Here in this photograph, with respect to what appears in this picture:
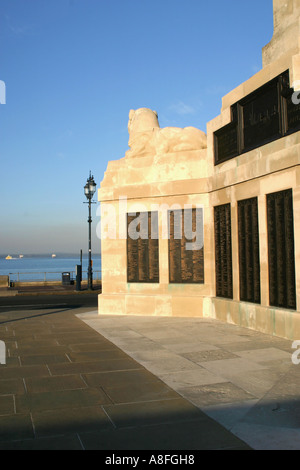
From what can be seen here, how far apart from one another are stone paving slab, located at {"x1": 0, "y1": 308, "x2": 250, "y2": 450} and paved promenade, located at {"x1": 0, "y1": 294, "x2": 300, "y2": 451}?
0.01 metres

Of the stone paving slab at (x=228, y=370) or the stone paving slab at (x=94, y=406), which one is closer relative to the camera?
the stone paving slab at (x=94, y=406)

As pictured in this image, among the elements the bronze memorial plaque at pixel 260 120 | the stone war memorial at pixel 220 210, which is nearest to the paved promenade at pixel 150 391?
the stone war memorial at pixel 220 210

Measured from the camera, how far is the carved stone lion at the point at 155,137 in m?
13.8

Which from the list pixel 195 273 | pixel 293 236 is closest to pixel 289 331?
pixel 293 236

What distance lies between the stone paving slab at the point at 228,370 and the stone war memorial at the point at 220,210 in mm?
1179

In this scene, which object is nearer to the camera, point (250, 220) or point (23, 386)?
point (23, 386)

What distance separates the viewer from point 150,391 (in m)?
5.84

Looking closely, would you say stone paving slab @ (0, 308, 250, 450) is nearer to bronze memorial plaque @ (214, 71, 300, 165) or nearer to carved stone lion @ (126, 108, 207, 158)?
bronze memorial plaque @ (214, 71, 300, 165)

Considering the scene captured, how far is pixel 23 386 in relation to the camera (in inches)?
245

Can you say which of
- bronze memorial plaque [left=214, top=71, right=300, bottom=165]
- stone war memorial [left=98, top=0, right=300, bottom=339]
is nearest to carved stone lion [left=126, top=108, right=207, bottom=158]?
stone war memorial [left=98, top=0, right=300, bottom=339]

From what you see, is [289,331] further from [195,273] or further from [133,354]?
[195,273]

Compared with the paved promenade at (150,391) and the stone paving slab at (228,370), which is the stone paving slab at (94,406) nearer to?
the paved promenade at (150,391)

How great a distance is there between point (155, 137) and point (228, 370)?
9.29m
